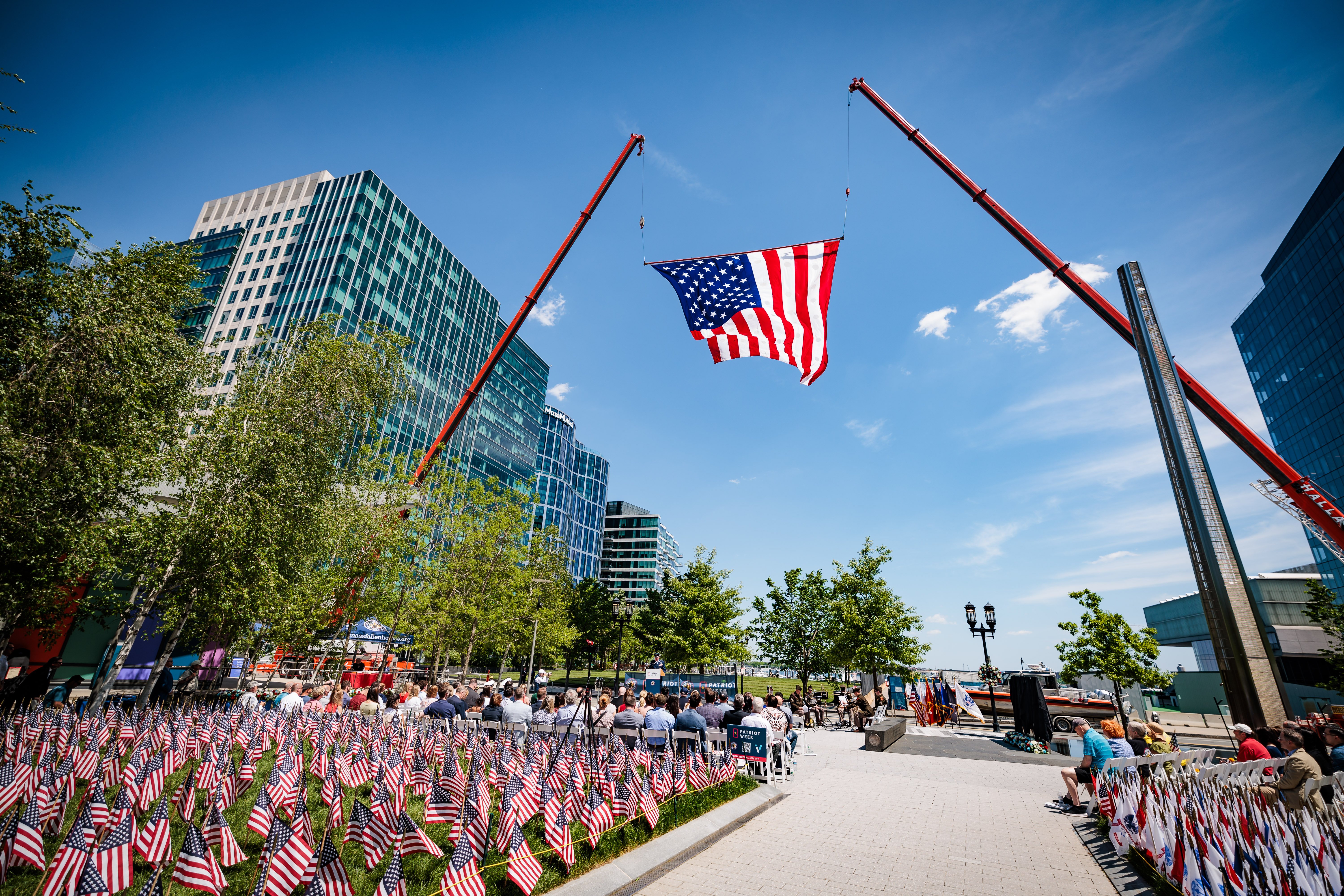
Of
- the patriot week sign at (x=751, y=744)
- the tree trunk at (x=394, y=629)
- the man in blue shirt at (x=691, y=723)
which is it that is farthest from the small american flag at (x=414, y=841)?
the tree trunk at (x=394, y=629)

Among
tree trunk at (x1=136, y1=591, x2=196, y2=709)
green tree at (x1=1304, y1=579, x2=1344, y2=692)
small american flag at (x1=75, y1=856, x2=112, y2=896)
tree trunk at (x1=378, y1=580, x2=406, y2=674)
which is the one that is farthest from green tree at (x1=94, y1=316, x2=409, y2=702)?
green tree at (x1=1304, y1=579, x2=1344, y2=692)

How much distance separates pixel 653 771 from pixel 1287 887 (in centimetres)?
676

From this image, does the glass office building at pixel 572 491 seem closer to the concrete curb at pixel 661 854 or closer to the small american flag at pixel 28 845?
the concrete curb at pixel 661 854

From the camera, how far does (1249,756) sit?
32.5 ft

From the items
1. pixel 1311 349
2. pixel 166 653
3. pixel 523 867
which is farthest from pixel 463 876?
pixel 1311 349

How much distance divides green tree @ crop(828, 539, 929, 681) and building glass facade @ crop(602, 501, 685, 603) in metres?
104

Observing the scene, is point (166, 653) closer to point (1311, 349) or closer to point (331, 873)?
point (331, 873)

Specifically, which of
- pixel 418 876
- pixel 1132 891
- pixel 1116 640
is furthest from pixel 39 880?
pixel 1116 640

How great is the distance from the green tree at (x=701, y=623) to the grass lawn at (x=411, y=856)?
28.3 meters

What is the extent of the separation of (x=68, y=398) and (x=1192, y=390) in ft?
108

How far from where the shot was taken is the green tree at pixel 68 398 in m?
10.9

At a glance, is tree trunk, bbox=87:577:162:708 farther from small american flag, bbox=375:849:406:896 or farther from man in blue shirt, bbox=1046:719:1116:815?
man in blue shirt, bbox=1046:719:1116:815

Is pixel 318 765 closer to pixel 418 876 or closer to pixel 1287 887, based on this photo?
pixel 418 876

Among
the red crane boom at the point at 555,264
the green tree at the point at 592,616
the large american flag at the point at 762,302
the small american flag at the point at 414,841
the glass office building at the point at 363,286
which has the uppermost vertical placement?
the glass office building at the point at 363,286
